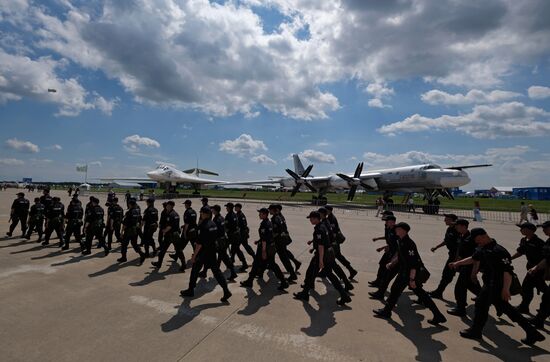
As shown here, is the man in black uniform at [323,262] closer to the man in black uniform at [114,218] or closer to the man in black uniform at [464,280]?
the man in black uniform at [464,280]

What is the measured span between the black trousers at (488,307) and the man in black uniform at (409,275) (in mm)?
546

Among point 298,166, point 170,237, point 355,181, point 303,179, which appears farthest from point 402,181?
point 170,237

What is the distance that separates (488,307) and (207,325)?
3.98 meters

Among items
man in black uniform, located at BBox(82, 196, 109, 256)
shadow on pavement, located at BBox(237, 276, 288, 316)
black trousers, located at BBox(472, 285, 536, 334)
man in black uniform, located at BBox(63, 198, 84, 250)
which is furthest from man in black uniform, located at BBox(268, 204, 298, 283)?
man in black uniform, located at BBox(63, 198, 84, 250)

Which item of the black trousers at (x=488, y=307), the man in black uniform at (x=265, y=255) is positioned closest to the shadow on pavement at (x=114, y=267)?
the man in black uniform at (x=265, y=255)

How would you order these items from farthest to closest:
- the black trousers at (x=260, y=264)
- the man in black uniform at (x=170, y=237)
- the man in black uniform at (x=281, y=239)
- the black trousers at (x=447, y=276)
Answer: the man in black uniform at (x=170, y=237) → the man in black uniform at (x=281, y=239) → the black trousers at (x=260, y=264) → the black trousers at (x=447, y=276)

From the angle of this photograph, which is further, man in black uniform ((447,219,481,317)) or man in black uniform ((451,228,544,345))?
man in black uniform ((447,219,481,317))

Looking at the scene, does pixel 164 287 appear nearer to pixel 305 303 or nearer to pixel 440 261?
pixel 305 303

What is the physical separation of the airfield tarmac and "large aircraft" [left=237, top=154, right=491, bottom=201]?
2313cm

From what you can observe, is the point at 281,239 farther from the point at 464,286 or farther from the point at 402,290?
the point at 464,286

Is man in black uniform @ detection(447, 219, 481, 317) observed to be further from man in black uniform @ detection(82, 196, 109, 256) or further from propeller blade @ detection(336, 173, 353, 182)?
propeller blade @ detection(336, 173, 353, 182)

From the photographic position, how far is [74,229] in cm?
898

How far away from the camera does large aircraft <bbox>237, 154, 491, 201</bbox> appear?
26172 millimetres

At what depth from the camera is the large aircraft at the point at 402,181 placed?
85.9ft
